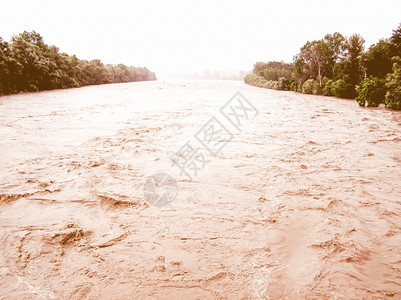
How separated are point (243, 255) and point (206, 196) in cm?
146

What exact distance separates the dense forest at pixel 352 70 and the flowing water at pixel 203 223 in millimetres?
10523

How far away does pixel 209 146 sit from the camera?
21.5 ft

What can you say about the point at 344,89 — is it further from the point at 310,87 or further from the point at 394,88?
the point at 394,88

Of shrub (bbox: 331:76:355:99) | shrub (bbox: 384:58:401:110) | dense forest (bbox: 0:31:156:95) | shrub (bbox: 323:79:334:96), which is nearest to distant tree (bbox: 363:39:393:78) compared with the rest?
shrub (bbox: 331:76:355:99)

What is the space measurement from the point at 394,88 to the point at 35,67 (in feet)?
99.3

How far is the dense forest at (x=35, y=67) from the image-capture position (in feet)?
63.8

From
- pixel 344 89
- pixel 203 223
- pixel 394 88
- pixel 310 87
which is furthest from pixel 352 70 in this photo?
pixel 203 223

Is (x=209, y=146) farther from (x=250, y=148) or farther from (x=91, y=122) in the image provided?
(x=91, y=122)

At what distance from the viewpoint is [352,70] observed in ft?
68.5

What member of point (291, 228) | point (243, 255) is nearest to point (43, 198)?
point (243, 255)

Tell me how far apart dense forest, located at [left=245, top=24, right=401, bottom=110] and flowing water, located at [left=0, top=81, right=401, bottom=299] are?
10.5 m

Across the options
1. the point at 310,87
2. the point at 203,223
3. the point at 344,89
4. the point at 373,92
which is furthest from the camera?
the point at 310,87

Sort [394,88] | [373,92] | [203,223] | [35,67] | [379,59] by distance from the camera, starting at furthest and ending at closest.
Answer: [35,67] < [379,59] < [373,92] < [394,88] < [203,223]

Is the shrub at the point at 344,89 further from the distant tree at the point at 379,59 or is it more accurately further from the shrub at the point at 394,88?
the shrub at the point at 394,88
